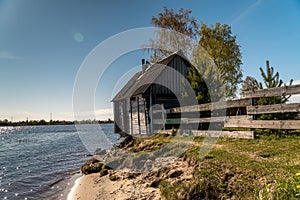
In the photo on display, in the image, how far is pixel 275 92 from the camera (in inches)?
276

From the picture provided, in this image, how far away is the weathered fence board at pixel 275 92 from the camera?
645 cm

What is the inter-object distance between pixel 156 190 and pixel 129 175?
1.76 m

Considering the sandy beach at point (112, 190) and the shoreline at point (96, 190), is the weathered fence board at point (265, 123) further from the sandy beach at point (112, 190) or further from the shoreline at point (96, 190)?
the shoreline at point (96, 190)

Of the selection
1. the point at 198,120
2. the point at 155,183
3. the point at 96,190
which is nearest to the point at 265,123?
the point at 198,120

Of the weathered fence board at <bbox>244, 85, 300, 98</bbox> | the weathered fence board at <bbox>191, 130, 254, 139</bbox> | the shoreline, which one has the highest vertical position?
the weathered fence board at <bbox>244, 85, 300, 98</bbox>

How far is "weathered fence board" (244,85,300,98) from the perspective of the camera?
21.1 ft

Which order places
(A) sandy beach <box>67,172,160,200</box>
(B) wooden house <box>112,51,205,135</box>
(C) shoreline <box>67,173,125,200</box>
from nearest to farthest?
1. (A) sandy beach <box>67,172,160,200</box>
2. (C) shoreline <box>67,173,125,200</box>
3. (B) wooden house <box>112,51,205,135</box>

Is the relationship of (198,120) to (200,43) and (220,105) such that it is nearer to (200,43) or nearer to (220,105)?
(220,105)

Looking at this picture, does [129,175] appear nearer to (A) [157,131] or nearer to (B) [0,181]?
(A) [157,131]

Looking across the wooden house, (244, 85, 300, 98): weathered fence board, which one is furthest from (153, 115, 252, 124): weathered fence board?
(244, 85, 300, 98): weathered fence board

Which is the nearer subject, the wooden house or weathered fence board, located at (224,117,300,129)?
weathered fence board, located at (224,117,300,129)

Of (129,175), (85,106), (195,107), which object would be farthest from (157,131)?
(129,175)

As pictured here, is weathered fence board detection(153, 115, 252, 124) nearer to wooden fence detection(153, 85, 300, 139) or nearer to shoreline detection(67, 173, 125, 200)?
wooden fence detection(153, 85, 300, 139)

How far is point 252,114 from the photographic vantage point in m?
7.54
